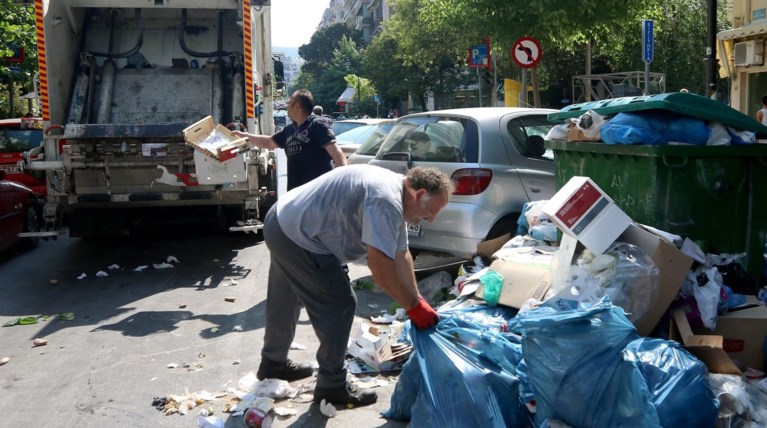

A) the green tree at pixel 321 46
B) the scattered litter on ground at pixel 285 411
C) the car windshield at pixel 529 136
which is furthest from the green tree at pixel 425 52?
the green tree at pixel 321 46

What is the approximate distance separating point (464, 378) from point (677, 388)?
0.91 m

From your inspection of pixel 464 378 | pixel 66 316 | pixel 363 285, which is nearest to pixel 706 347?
pixel 464 378

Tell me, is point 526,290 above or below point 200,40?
below

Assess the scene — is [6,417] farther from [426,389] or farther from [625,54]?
[625,54]

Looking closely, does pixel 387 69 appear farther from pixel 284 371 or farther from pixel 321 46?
pixel 321 46

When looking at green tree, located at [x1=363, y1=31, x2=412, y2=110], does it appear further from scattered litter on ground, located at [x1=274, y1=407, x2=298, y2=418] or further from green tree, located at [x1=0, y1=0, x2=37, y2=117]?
scattered litter on ground, located at [x1=274, y1=407, x2=298, y2=418]

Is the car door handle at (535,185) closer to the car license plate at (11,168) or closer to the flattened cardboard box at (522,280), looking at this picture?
the flattened cardboard box at (522,280)

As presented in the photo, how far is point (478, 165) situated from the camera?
6.32 meters

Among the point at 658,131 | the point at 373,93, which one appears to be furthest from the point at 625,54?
the point at 658,131

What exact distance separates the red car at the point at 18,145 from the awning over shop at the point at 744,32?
12.4m

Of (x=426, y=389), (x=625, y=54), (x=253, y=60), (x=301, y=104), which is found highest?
(x=625, y=54)

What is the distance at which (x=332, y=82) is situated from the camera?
238 feet

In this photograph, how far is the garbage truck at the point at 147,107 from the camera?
772cm

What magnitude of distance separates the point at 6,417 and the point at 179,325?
1.88 metres
